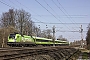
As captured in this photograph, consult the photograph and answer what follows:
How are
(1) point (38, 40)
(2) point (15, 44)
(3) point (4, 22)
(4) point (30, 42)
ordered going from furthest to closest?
(3) point (4, 22), (1) point (38, 40), (4) point (30, 42), (2) point (15, 44)

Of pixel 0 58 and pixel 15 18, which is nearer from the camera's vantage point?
pixel 0 58

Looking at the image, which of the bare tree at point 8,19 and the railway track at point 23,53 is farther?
the bare tree at point 8,19

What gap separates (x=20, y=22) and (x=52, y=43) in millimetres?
14539

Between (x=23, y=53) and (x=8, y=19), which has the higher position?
(x=8, y=19)

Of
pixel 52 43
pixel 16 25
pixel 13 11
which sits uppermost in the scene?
pixel 13 11

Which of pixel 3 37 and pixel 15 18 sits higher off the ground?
pixel 15 18

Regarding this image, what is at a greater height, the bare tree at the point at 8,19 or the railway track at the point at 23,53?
the bare tree at the point at 8,19

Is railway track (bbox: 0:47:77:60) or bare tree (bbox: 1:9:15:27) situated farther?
bare tree (bbox: 1:9:15:27)

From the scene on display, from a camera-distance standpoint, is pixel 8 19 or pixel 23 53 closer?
pixel 23 53

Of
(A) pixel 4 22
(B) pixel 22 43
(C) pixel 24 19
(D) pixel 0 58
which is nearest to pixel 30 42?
(B) pixel 22 43

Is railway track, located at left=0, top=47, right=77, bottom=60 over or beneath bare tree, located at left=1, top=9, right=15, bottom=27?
beneath

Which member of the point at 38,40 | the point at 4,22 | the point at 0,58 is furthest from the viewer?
the point at 4,22

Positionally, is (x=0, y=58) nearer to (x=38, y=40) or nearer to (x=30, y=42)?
(x=30, y=42)

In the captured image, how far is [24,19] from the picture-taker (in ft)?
264
